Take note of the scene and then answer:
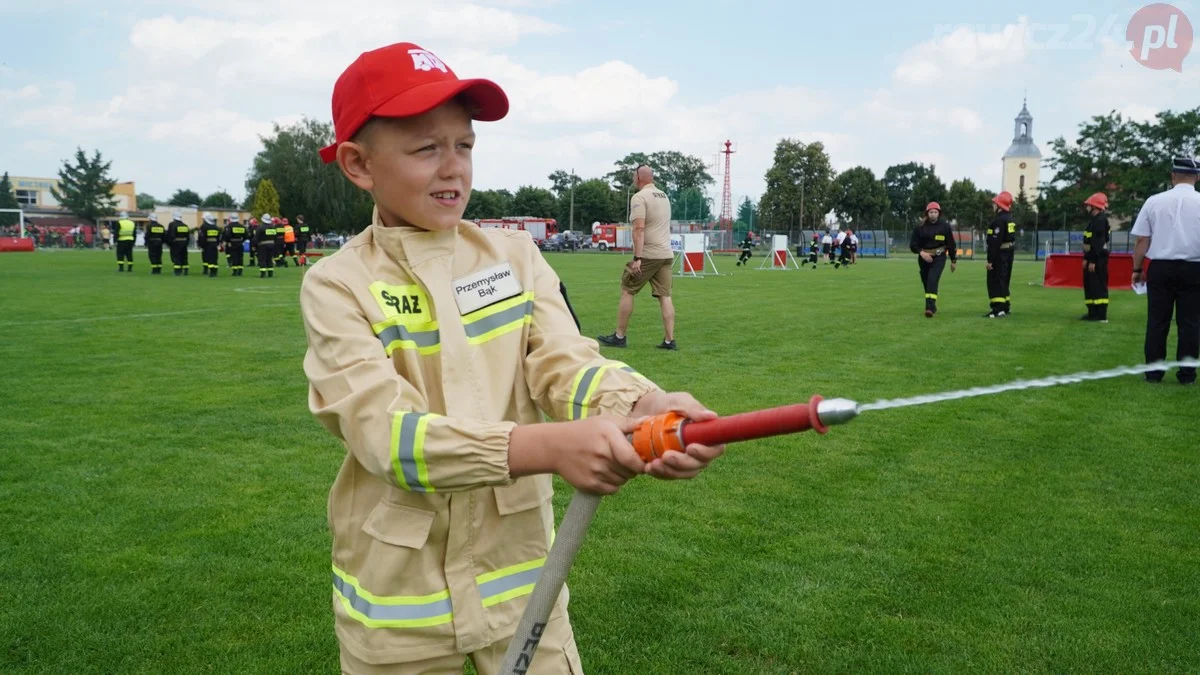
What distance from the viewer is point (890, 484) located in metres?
5.72

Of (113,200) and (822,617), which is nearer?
(822,617)

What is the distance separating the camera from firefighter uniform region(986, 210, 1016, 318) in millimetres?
15711

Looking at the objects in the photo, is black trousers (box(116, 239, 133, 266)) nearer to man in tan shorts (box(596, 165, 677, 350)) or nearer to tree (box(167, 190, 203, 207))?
man in tan shorts (box(596, 165, 677, 350))

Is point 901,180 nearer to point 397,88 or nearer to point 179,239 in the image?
point 179,239

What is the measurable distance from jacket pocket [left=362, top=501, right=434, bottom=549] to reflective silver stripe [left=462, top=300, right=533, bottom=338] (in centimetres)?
39

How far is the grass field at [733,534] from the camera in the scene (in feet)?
12.0

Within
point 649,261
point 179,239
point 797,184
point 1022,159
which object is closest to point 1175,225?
point 649,261

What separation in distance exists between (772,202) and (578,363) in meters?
91.1

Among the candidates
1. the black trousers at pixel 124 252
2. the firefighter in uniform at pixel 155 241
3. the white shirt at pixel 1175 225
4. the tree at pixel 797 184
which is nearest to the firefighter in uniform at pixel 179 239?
the firefighter in uniform at pixel 155 241

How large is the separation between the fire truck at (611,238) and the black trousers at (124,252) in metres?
46.5

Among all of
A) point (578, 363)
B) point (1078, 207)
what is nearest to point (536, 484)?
point (578, 363)

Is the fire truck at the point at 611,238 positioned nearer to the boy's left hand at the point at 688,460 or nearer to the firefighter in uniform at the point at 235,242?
the firefighter in uniform at the point at 235,242

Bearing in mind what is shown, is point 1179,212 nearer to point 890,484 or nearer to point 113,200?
point 890,484

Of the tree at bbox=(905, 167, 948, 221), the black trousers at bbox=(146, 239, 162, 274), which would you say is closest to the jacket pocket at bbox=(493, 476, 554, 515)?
the black trousers at bbox=(146, 239, 162, 274)
